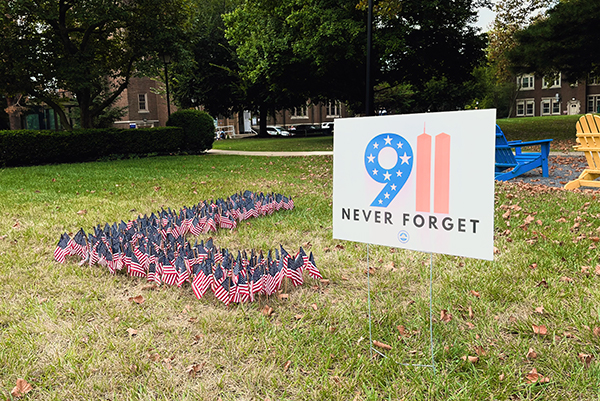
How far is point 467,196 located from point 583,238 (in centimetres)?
335

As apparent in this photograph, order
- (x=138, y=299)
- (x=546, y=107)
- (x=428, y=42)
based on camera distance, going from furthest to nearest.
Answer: (x=546, y=107)
(x=428, y=42)
(x=138, y=299)

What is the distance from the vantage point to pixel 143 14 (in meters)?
18.0

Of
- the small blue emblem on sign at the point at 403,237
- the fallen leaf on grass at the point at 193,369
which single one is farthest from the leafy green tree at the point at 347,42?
the fallen leaf on grass at the point at 193,369

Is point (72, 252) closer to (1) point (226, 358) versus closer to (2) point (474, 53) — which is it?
(1) point (226, 358)

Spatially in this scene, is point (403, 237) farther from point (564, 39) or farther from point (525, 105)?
point (525, 105)

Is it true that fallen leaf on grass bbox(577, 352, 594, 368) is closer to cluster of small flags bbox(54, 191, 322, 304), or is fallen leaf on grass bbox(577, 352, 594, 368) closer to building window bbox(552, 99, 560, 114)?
cluster of small flags bbox(54, 191, 322, 304)

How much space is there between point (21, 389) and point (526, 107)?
75270 mm

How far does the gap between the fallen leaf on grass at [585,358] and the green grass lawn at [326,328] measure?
16 mm

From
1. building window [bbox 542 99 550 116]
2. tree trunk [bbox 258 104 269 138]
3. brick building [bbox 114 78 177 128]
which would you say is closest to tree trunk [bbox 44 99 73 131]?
tree trunk [bbox 258 104 269 138]

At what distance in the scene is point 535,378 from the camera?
7.64ft

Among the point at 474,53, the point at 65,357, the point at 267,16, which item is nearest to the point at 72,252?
the point at 65,357

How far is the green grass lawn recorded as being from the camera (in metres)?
2.36

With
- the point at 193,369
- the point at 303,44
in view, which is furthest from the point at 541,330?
the point at 303,44

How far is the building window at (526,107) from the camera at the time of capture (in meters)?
66.2
